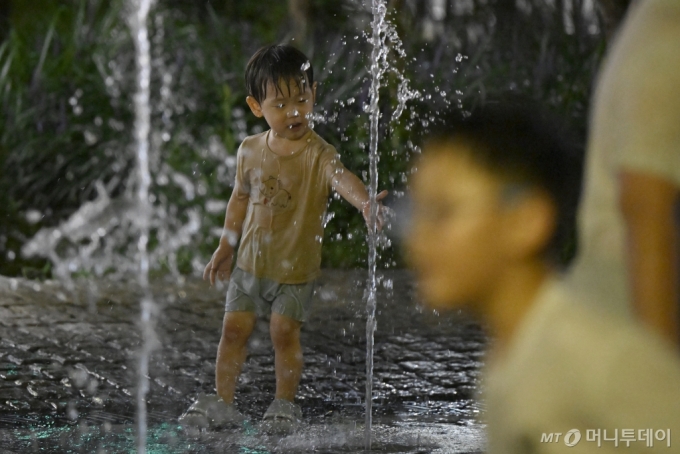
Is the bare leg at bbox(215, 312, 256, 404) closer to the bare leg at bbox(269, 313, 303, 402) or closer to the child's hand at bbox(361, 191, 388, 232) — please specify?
the bare leg at bbox(269, 313, 303, 402)

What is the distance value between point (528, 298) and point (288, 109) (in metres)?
2.20

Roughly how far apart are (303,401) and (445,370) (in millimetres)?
711

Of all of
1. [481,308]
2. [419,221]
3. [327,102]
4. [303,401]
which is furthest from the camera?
[327,102]

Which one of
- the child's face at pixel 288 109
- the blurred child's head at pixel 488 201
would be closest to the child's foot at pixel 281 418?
the child's face at pixel 288 109

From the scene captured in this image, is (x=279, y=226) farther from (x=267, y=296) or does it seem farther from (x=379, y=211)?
(x=379, y=211)

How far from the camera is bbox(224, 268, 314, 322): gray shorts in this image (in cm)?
357

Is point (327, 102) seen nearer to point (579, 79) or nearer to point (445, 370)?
point (579, 79)

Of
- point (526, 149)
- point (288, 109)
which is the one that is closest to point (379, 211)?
→ point (288, 109)

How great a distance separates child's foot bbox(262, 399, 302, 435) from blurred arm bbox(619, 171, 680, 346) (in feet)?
7.93

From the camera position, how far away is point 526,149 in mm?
1664

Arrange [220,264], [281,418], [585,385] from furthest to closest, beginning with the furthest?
1. [220,264]
2. [281,418]
3. [585,385]

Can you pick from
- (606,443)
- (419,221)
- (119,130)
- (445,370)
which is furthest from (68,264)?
(606,443)

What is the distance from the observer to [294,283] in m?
3.58

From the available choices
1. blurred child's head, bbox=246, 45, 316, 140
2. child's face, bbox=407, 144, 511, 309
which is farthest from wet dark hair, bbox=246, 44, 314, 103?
child's face, bbox=407, 144, 511, 309
